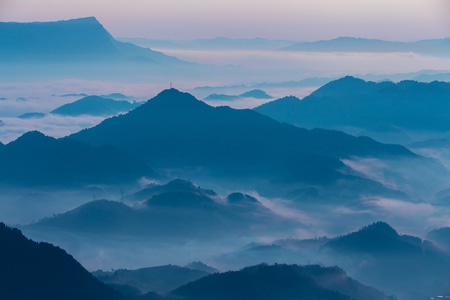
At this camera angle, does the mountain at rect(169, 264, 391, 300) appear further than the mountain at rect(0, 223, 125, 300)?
Yes

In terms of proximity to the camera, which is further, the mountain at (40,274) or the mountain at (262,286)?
the mountain at (262,286)

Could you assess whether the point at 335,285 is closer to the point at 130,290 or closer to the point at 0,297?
the point at 130,290

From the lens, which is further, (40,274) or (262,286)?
(262,286)

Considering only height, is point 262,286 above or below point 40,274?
below
